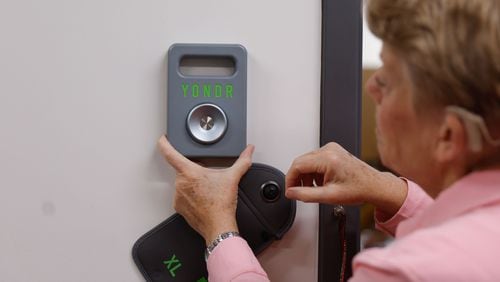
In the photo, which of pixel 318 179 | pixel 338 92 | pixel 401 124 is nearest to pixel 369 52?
pixel 338 92

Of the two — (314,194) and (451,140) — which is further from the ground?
(451,140)

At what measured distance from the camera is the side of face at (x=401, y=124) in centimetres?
57

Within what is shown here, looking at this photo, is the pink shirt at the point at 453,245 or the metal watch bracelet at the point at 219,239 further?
the metal watch bracelet at the point at 219,239

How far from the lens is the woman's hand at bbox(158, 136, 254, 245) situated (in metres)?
0.85

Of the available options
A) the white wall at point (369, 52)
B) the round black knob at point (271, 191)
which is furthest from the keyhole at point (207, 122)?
the white wall at point (369, 52)

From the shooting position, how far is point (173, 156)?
0.87 meters

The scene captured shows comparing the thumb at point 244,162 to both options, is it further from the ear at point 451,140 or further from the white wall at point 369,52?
the ear at point 451,140

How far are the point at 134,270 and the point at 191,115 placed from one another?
0.95 feet

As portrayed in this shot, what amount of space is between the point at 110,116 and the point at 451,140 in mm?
582

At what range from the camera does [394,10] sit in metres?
0.56

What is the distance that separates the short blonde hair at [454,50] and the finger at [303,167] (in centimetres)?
30

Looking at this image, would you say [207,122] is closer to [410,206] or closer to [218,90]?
[218,90]

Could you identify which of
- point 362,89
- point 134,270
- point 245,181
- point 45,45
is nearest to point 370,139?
point 362,89

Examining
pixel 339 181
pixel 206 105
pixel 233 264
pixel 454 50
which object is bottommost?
pixel 233 264
